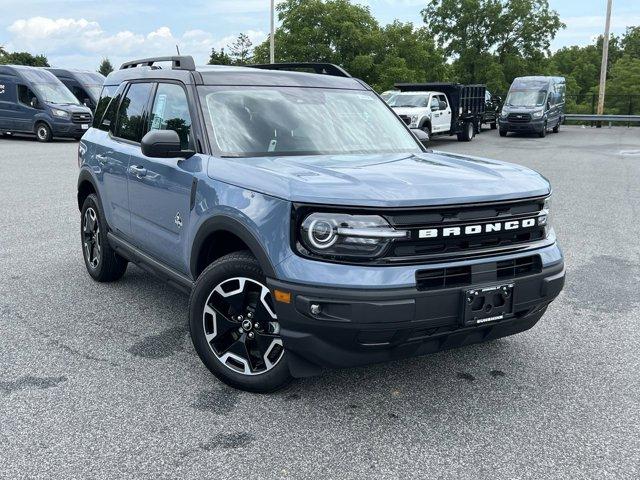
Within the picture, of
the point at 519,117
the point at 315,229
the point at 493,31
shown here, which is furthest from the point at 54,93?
the point at 493,31

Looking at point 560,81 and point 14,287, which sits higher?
point 560,81

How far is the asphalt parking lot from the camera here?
3.04 meters

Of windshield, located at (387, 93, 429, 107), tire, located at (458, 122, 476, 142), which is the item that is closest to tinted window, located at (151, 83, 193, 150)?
windshield, located at (387, 93, 429, 107)

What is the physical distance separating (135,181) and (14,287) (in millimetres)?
1844

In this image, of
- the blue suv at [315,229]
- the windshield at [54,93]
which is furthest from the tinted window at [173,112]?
the windshield at [54,93]

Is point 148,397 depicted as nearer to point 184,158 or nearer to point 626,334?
point 184,158

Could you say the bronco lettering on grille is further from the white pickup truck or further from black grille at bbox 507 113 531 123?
black grille at bbox 507 113 531 123

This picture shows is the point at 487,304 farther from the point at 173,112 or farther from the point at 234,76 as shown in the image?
the point at 173,112

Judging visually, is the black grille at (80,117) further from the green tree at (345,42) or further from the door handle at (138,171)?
the green tree at (345,42)

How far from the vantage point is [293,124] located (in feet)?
14.3

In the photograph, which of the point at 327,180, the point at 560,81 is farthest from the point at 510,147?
the point at 327,180

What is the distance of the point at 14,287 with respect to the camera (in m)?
5.76

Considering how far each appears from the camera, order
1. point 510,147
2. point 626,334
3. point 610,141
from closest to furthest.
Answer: point 626,334 < point 510,147 < point 610,141

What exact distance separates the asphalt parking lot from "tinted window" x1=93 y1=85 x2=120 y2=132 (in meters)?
1.40
